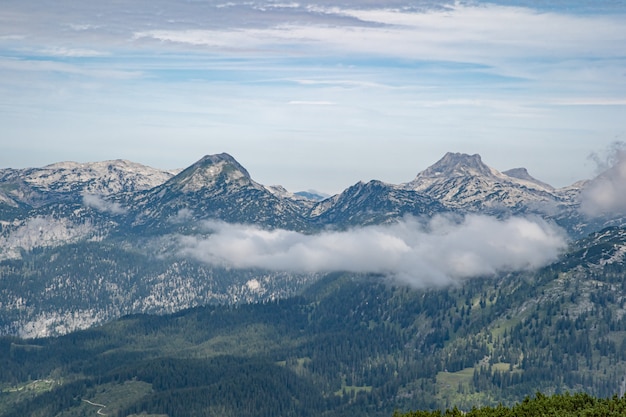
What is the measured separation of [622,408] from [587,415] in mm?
8991

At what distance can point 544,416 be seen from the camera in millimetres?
198750

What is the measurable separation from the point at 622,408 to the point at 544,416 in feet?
63.7

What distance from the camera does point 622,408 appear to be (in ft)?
651

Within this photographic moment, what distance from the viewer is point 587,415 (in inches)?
7795

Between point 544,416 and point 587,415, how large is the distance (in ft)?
34.4
